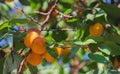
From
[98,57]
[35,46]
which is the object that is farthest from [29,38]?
[98,57]

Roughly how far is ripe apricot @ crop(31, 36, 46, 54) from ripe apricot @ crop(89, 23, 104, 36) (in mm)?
272

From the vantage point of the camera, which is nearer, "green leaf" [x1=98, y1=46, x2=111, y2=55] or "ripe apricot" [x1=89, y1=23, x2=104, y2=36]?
"green leaf" [x1=98, y1=46, x2=111, y2=55]

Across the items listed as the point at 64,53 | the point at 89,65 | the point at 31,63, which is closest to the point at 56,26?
the point at 64,53

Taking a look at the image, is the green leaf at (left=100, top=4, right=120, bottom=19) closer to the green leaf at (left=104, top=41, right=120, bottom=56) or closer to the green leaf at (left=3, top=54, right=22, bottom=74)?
the green leaf at (left=104, top=41, right=120, bottom=56)

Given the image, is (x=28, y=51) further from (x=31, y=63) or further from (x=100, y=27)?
(x=100, y=27)

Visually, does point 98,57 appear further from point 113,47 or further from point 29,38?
point 29,38

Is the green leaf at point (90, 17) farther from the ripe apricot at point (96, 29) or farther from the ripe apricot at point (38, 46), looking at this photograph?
the ripe apricot at point (38, 46)

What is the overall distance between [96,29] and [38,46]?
31cm

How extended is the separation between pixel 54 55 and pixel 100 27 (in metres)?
0.27

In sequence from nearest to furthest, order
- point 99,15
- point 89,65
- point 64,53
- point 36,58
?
Result: 1. point 36,58
2. point 99,15
3. point 64,53
4. point 89,65

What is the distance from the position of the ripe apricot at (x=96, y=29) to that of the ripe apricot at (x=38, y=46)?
0.27 metres

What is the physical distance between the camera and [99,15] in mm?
1427

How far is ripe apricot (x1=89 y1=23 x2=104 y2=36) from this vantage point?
1456 millimetres

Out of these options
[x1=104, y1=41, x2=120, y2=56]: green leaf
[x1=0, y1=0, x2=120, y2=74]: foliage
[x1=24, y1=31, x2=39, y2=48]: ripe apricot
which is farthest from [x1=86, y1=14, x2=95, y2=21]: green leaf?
[x1=24, y1=31, x2=39, y2=48]: ripe apricot
